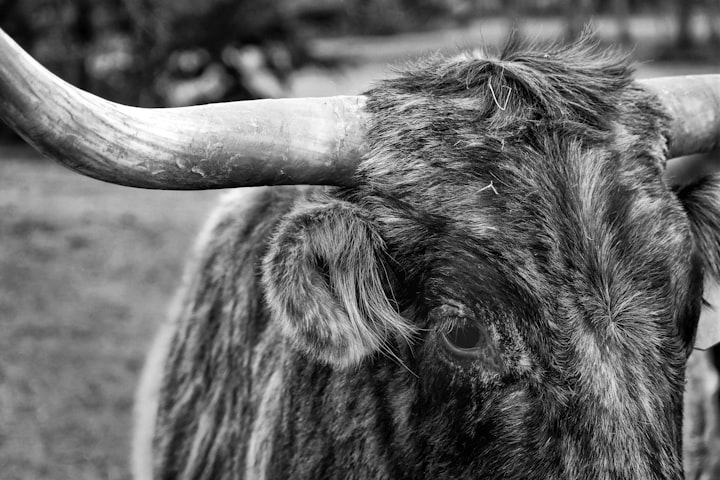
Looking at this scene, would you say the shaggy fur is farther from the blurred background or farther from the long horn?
the blurred background

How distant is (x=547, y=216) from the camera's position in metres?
2.22

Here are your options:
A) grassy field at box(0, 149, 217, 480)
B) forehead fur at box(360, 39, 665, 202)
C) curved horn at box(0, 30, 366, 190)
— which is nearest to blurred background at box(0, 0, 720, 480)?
grassy field at box(0, 149, 217, 480)

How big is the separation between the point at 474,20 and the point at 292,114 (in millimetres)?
32998

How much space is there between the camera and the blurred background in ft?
17.0

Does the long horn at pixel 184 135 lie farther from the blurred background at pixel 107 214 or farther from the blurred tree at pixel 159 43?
the blurred tree at pixel 159 43

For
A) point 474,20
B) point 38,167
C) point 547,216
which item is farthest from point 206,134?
point 474,20

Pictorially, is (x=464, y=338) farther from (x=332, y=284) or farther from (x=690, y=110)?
(x=690, y=110)

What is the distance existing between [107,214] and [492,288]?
738 centimetres

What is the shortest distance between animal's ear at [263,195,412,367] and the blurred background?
24.6 inches

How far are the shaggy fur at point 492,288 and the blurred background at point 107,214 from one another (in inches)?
19.1

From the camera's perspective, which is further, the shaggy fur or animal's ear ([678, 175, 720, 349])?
animal's ear ([678, 175, 720, 349])

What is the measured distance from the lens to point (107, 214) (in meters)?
8.90

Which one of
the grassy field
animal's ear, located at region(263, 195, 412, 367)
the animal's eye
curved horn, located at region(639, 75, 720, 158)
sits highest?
curved horn, located at region(639, 75, 720, 158)

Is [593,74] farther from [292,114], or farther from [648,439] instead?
[648,439]
